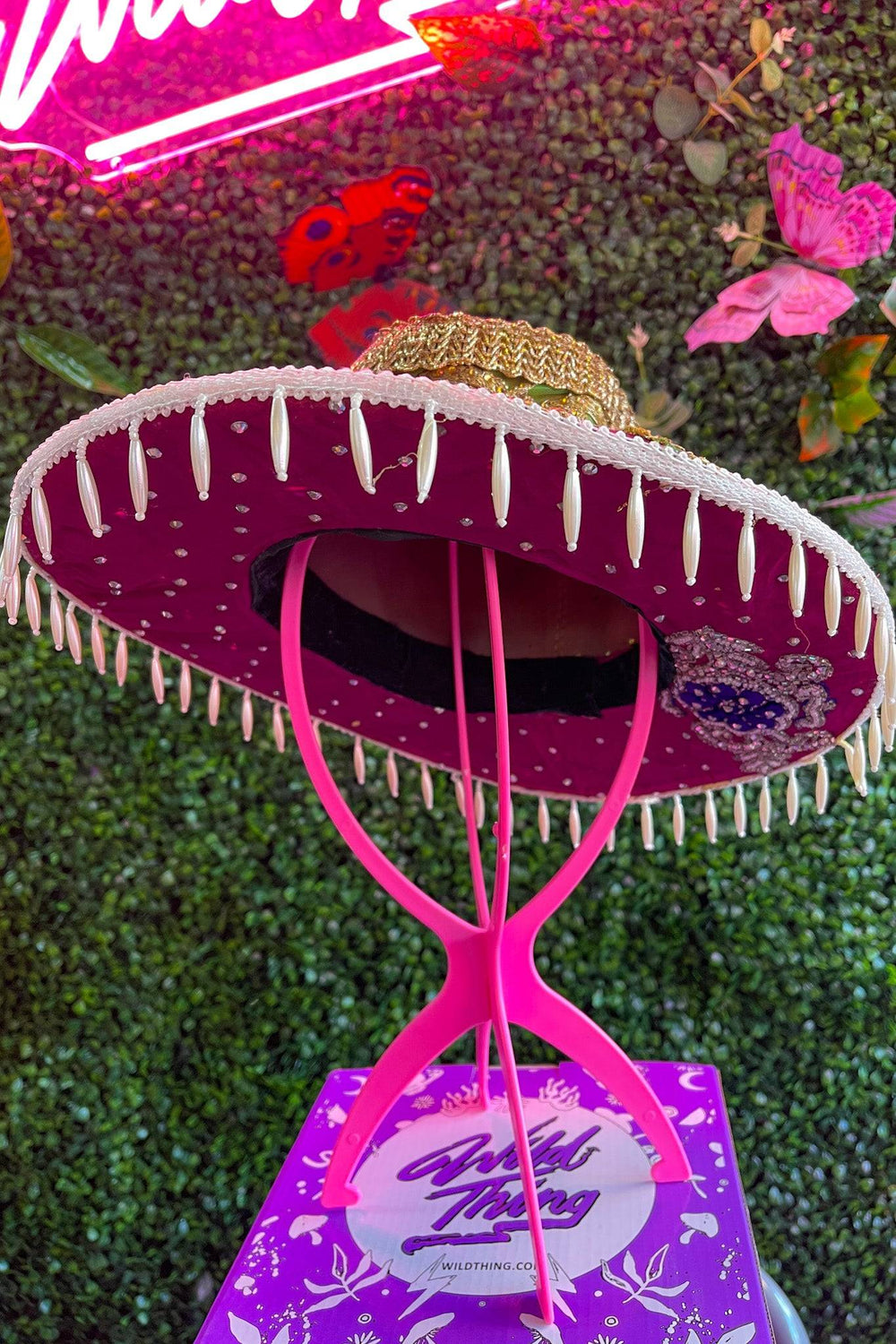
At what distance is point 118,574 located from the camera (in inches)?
38.4

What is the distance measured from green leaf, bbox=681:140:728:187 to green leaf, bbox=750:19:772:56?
0.18 metres

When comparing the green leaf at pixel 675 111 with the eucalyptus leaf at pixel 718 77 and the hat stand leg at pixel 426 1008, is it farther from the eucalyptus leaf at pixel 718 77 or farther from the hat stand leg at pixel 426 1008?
the hat stand leg at pixel 426 1008

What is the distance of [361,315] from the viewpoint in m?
1.85

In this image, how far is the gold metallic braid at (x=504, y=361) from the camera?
888 mm

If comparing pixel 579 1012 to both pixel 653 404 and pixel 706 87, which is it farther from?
pixel 706 87

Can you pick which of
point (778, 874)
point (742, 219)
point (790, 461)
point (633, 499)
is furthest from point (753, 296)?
point (633, 499)

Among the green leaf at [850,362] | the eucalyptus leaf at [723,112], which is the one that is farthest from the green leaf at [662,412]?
the eucalyptus leaf at [723,112]

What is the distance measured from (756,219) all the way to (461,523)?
130cm

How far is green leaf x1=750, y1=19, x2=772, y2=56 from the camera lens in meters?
1.78

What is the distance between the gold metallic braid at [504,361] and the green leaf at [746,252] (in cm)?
97

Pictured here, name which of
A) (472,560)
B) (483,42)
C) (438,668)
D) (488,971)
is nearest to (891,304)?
(483,42)

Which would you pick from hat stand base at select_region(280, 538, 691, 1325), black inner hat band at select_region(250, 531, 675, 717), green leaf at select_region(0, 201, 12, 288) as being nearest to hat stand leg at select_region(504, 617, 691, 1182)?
hat stand base at select_region(280, 538, 691, 1325)

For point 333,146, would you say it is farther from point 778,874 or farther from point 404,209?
point 778,874

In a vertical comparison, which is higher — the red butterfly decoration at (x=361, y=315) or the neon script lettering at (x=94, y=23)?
the neon script lettering at (x=94, y=23)
